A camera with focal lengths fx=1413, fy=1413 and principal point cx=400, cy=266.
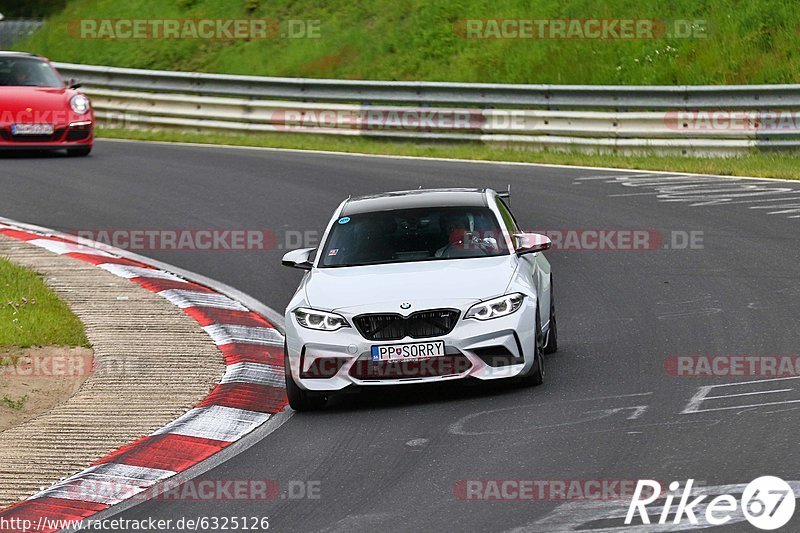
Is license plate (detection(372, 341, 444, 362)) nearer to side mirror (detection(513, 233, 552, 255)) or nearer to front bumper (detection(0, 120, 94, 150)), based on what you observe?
side mirror (detection(513, 233, 552, 255))

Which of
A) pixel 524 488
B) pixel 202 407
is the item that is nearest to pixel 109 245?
pixel 202 407

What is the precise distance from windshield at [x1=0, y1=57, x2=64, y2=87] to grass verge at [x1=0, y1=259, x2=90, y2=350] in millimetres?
10014

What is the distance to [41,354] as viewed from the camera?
34.4 feet

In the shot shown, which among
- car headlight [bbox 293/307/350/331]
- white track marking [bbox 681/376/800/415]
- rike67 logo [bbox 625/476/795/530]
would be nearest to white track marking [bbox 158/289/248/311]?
car headlight [bbox 293/307/350/331]

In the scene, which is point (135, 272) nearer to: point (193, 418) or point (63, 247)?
point (63, 247)

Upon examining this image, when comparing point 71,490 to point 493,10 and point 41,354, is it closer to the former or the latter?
point 41,354

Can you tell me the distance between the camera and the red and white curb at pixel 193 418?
743 centimetres

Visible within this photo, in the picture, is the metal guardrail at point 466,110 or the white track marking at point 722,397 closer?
the white track marking at point 722,397

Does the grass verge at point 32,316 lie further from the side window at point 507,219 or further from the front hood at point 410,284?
the side window at point 507,219

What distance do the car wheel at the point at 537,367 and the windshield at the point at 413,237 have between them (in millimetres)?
811

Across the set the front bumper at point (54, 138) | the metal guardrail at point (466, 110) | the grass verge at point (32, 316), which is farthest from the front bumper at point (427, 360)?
the front bumper at point (54, 138)

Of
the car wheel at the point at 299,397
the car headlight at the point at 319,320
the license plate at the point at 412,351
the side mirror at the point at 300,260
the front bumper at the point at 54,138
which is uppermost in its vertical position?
the front bumper at the point at 54,138

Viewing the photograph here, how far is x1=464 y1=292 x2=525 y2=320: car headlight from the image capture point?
9203 millimetres

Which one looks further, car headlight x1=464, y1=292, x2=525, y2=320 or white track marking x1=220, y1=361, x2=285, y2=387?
white track marking x1=220, y1=361, x2=285, y2=387
